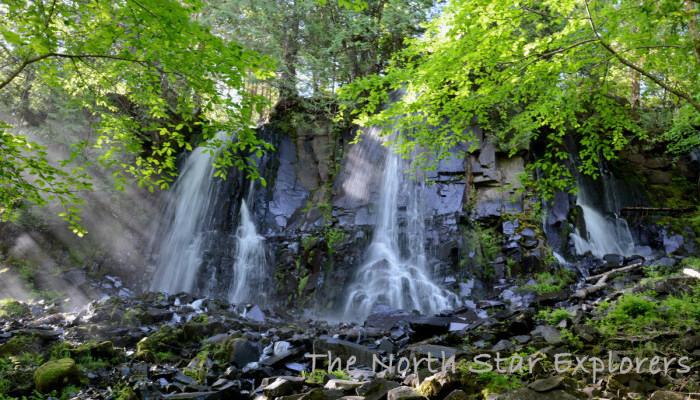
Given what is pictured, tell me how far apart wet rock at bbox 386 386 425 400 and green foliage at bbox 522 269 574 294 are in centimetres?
861

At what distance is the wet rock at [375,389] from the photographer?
3568 millimetres

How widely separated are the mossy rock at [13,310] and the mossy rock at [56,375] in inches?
279

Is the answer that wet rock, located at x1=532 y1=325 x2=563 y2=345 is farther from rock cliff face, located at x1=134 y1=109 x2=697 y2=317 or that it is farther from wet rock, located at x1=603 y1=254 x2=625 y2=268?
wet rock, located at x1=603 y1=254 x2=625 y2=268

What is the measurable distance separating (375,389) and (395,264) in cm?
1053

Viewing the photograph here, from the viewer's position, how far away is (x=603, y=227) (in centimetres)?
1706

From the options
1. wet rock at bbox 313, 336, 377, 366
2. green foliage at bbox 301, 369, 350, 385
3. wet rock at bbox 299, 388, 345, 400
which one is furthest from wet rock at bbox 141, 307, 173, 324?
wet rock at bbox 299, 388, 345, 400

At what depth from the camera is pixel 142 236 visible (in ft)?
63.0

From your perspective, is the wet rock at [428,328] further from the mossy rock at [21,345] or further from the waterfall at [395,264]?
the mossy rock at [21,345]

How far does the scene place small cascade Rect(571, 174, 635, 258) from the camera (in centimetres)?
1535

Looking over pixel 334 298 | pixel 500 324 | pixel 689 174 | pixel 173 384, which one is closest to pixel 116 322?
pixel 173 384

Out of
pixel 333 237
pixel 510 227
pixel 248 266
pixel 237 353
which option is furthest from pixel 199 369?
pixel 510 227

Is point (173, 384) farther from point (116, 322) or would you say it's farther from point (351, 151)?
point (351, 151)

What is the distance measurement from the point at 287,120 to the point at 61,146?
10121 mm

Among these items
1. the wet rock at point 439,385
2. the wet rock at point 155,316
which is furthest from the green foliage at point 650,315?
the wet rock at point 155,316
